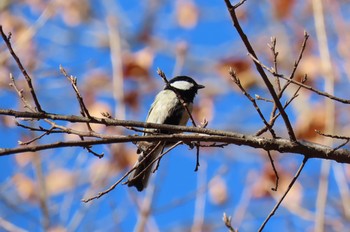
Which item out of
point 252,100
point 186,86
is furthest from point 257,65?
point 186,86

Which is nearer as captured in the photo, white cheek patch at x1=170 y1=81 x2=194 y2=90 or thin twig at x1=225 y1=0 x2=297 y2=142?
thin twig at x1=225 y1=0 x2=297 y2=142

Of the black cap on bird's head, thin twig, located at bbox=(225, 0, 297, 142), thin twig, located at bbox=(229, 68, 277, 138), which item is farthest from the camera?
the black cap on bird's head

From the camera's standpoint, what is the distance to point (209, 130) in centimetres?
187

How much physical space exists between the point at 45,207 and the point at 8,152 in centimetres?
205

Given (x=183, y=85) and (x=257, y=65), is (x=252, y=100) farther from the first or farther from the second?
(x=183, y=85)

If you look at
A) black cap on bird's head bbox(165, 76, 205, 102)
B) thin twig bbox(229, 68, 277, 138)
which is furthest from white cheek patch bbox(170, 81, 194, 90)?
thin twig bbox(229, 68, 277, 138)

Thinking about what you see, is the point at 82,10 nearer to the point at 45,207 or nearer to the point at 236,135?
the point at 45,207

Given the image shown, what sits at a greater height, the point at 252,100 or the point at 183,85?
the point at 183,85

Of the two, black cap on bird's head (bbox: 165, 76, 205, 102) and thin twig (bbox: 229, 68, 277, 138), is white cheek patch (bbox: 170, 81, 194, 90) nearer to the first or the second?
black cap on bird's head (bbox: 165, 76, 205, 102)

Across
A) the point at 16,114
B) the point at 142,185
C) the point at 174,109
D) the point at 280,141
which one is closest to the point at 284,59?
the point at 174,109

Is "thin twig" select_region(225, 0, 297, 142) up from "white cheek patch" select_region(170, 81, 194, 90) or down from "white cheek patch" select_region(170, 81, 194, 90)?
down

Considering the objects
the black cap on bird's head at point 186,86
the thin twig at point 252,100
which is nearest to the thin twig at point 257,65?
the thin twig at point 252,100

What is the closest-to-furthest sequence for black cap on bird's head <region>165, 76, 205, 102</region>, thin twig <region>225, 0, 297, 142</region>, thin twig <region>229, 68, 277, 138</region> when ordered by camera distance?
thin twig <region>225, 0, 297, 142</region>, thin twig <region>229, 68, 277, 138</region>, black cap on bird's head <region>165, 76, 205, 102</region>

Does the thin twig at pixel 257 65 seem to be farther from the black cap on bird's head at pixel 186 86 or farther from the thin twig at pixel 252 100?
the black cap on bird's head at pixel 186 86
